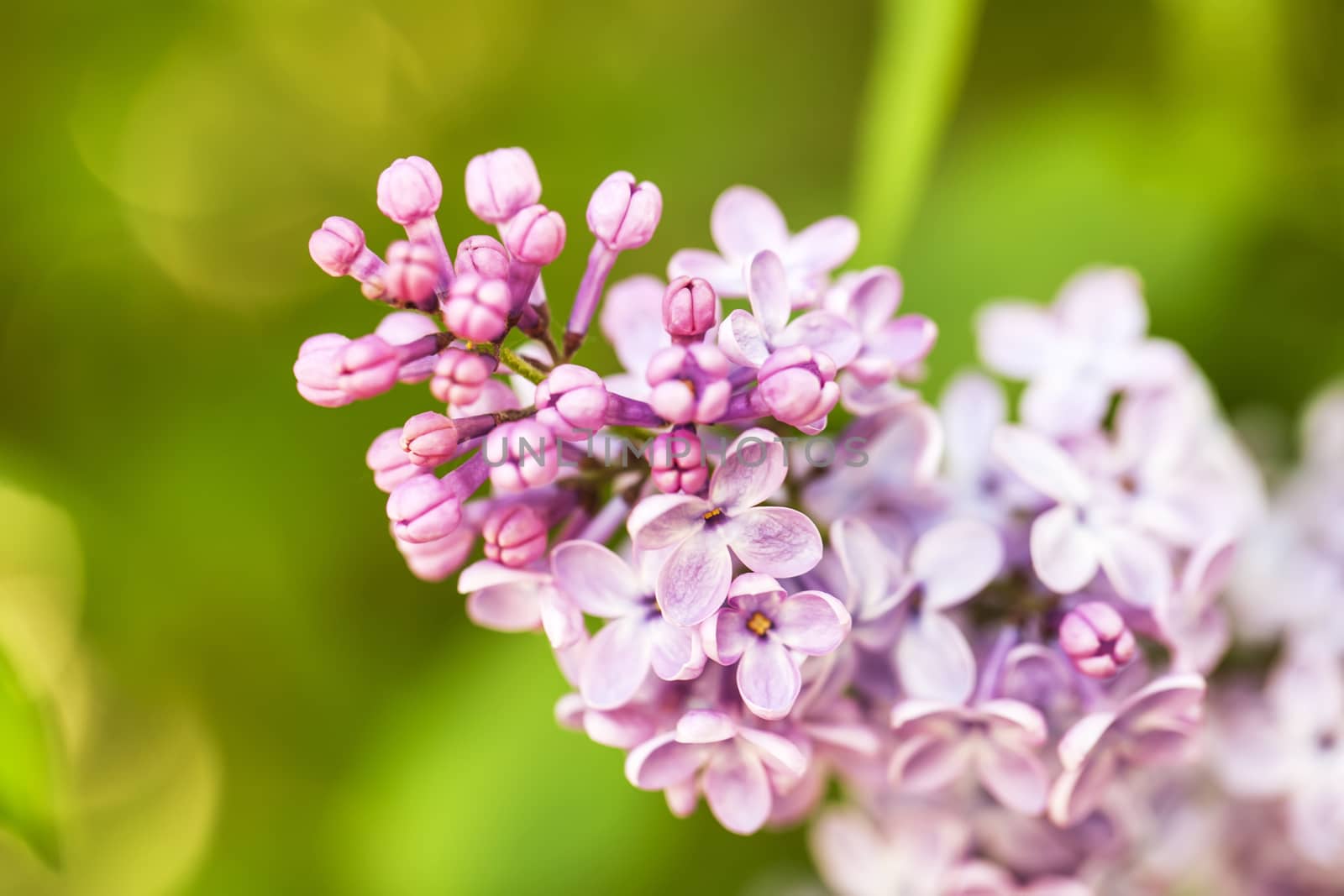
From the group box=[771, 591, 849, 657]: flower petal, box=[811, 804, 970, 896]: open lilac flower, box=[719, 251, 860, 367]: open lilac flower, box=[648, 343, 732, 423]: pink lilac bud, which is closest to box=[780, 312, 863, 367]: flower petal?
box=[719, 251, 860, 367]: open lilac flower

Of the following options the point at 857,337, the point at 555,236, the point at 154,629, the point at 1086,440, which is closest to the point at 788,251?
the point at 857,337

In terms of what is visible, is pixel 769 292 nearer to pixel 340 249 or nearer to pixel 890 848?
pixel 340 249

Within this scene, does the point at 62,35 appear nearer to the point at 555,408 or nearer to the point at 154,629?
the point at 154,629

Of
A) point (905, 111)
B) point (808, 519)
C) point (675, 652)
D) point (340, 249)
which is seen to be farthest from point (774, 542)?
point (905, 111)

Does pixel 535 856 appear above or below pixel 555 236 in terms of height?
below

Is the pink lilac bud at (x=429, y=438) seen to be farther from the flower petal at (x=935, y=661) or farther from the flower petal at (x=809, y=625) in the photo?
the flower petal at (x=935, y=661)

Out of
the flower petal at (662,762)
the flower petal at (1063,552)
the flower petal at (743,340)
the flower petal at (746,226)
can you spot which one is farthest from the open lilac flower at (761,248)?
the flower petal at (662,762)
